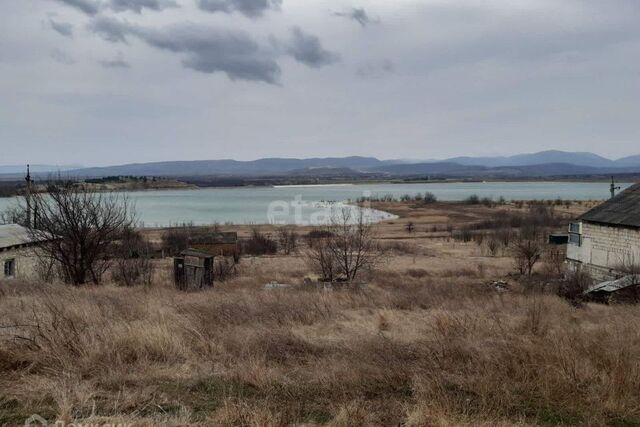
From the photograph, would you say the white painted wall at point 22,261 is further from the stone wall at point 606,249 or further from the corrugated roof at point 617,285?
the stone wall at point 606,249

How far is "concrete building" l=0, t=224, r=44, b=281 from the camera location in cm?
1931

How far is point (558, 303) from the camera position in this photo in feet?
40.2

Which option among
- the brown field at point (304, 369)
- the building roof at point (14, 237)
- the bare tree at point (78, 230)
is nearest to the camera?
the brown field at point (304, 369)

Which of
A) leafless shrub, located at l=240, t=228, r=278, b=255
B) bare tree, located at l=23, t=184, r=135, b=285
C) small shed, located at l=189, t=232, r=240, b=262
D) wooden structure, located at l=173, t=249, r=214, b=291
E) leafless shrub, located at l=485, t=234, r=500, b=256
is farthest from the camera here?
leafless shrub, located at l=240, t=228, r=278, b=255

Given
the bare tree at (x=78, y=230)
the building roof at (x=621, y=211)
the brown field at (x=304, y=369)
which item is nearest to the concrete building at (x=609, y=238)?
the building roof at (x=621, y=211)

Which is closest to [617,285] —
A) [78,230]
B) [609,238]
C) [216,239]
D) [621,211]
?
[609,238]

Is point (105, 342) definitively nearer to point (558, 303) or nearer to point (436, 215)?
point (558, 303)

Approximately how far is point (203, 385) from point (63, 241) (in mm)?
14916

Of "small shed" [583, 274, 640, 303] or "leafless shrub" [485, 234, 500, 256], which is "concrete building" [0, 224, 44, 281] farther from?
"leafless shrub" [485, 234, 500, 256]

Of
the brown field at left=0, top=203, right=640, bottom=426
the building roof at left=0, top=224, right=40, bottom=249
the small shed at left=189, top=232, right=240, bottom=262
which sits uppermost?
the brown field at left=0, top=203, right=640, bottom=426

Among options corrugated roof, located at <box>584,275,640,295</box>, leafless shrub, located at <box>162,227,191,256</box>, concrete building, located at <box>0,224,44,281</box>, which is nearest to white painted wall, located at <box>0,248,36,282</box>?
concrete building, located at <box>0,224,44,281</box>

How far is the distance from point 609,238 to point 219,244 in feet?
76.8

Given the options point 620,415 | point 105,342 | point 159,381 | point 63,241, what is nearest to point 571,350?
point 620,415

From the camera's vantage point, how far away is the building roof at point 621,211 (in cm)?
1924
